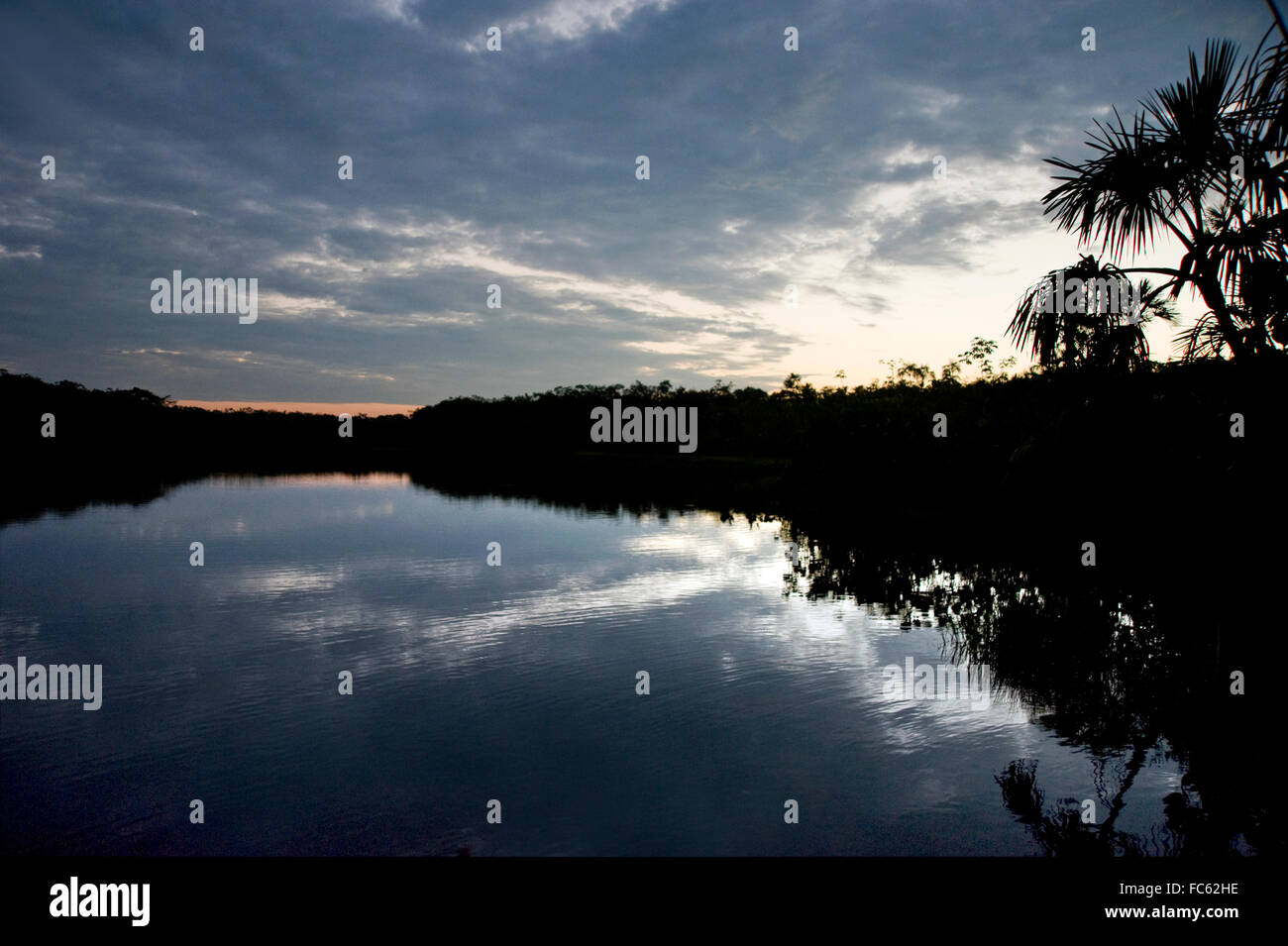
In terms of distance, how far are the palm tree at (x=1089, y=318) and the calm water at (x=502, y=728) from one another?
403cm

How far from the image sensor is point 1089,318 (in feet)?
31.4

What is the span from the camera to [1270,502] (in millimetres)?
8094

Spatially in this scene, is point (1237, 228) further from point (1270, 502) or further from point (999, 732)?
point (999, 732)

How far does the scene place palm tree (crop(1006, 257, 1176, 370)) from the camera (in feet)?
30.8

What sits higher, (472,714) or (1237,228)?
(1237,228)

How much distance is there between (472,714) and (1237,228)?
894 centimetres

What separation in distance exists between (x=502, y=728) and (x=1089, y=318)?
8.24 m

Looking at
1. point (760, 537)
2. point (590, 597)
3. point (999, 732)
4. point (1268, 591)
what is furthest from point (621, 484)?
point (999, 732)

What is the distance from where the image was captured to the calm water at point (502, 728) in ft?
17.4

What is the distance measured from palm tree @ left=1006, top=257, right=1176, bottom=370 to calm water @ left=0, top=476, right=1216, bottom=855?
4.03 meters
